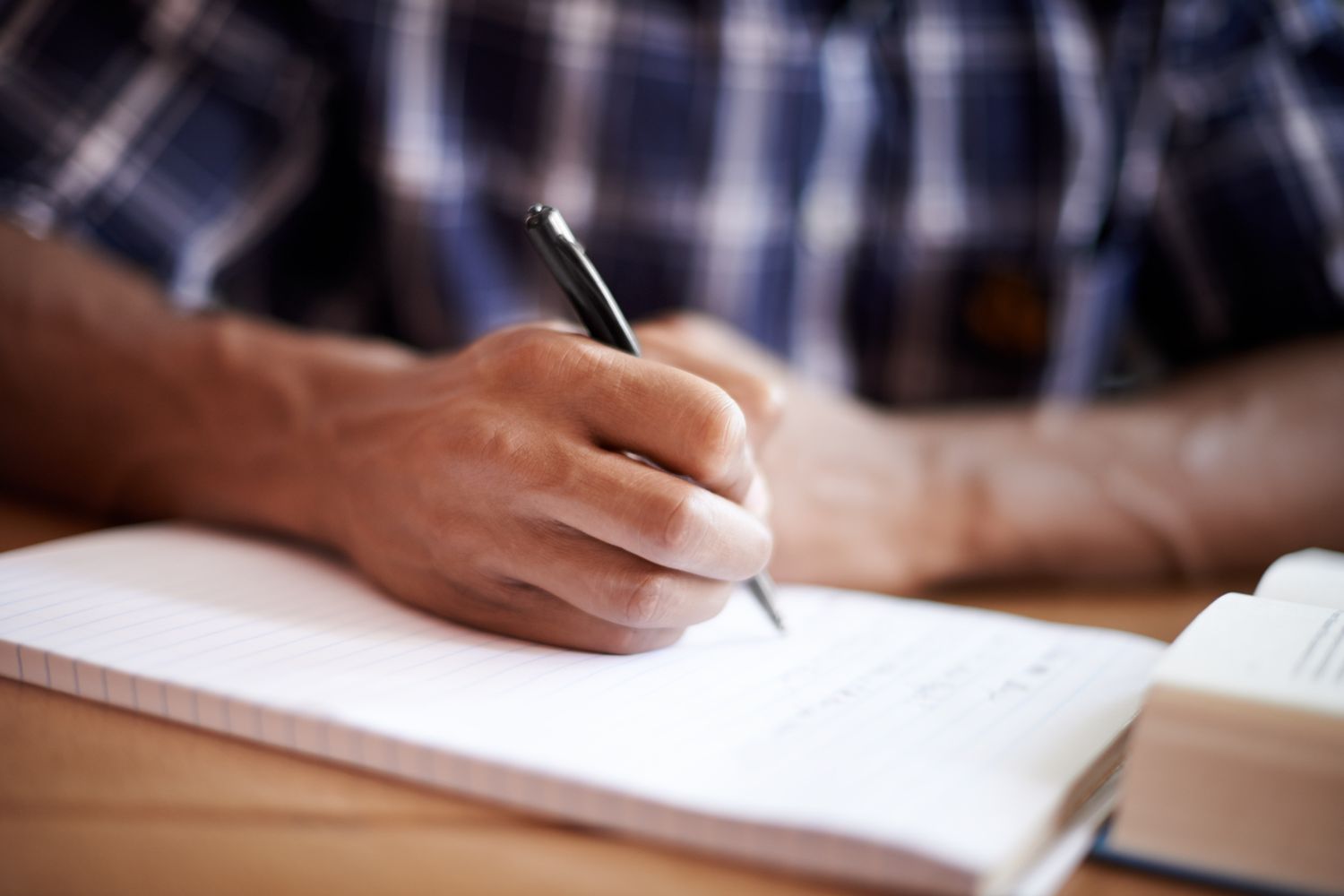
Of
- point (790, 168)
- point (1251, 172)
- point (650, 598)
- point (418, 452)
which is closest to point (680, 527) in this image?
point (650, 598)

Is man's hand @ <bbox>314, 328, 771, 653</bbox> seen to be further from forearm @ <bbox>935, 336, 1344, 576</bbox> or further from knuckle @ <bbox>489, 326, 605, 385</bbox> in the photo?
forearm @ <bbox>935, 336, 1344, 576</bbox>

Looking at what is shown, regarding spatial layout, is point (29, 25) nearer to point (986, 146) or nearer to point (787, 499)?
point (787, 499)

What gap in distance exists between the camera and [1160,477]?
2.47 ft

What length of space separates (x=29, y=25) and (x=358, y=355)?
43cm

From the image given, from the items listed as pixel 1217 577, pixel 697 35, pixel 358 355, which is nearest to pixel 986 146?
pixel 697 35

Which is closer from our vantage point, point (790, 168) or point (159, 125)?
point (159, 125)

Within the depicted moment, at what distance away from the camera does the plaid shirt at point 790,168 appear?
2.80 ft

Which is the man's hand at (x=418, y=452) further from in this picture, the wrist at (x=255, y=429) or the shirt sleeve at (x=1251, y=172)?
the shirt sleeve at (x=1251, y=172)

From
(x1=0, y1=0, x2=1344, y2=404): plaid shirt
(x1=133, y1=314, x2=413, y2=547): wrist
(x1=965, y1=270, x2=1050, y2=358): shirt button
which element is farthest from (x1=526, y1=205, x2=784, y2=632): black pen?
(x1=965, y1=270, x2=1050, y2=358): shirt button

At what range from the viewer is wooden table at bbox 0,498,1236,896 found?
1.01 ft

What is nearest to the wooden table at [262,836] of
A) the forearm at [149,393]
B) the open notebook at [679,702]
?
the open notebook at [679,702]

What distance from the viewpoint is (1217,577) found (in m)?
0.70

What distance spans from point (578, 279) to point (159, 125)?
20.8 inches

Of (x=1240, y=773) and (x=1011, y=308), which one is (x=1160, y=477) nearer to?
(x=1011, y=308)
